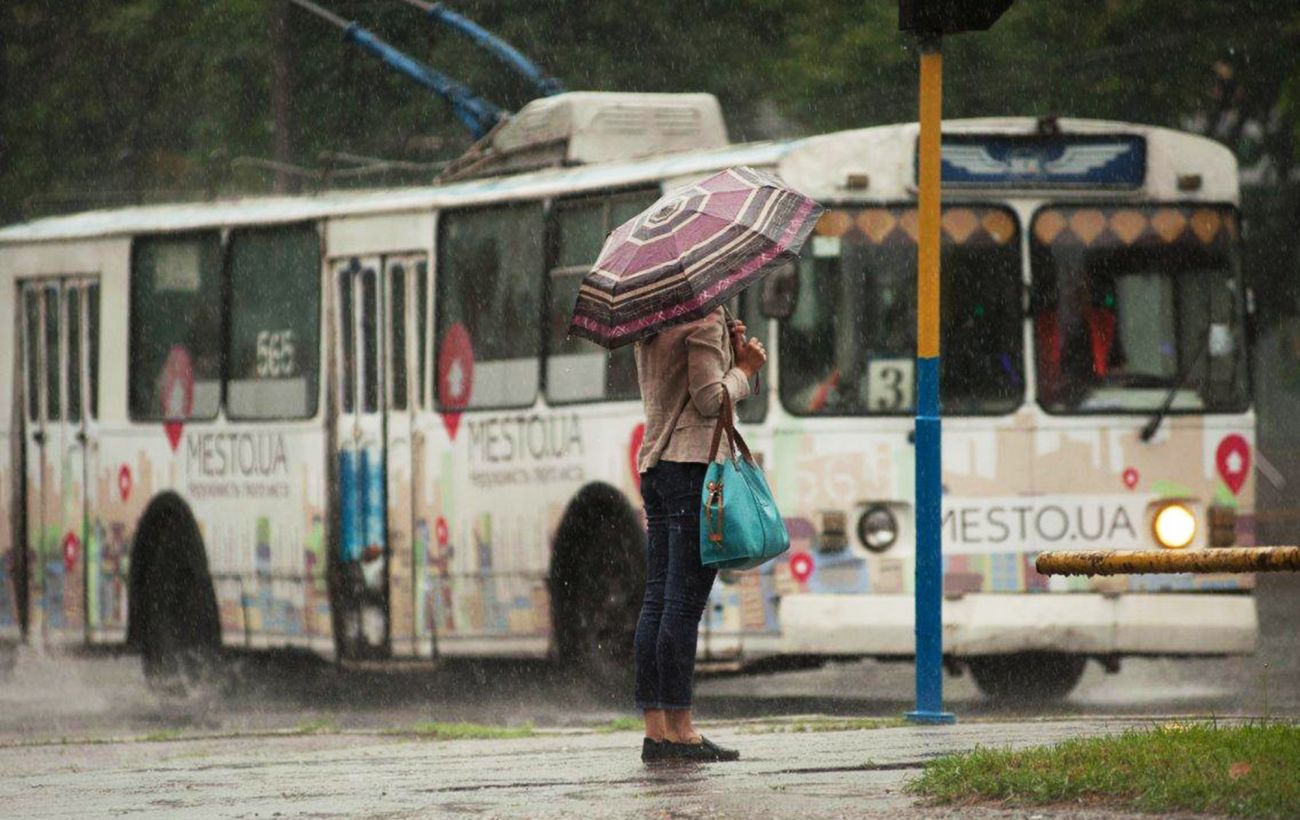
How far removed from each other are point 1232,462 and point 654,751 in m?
5.80

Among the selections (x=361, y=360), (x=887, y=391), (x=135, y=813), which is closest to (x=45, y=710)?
(x=361, y=360)

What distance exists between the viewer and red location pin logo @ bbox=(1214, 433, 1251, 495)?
1434 centimetres

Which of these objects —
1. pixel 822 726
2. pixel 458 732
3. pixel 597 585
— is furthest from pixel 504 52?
pixel 822 726

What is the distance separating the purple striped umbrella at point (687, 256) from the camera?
364 inches

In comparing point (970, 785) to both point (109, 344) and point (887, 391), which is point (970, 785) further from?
point (109, 344)

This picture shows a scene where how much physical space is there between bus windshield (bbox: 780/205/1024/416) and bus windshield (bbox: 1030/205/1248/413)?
25cm

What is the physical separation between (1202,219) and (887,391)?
6.00ft

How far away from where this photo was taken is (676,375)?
30.7 feet

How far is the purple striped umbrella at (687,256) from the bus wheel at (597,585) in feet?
17.8

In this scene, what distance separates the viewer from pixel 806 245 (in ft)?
46.2

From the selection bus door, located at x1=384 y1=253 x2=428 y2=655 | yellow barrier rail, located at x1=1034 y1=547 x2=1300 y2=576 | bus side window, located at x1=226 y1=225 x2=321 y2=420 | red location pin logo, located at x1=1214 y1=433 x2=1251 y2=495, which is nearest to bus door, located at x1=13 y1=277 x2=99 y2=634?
bus side window, located at x1=226 y1=225 x2=321 y2=420

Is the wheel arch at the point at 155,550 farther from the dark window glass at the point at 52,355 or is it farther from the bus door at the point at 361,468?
the bus door at the point at 361,468

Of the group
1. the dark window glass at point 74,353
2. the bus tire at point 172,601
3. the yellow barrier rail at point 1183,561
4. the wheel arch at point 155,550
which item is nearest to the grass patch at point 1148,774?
the yellow barrier rail at point 1183,561

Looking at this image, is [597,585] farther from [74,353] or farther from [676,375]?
[676,375]
